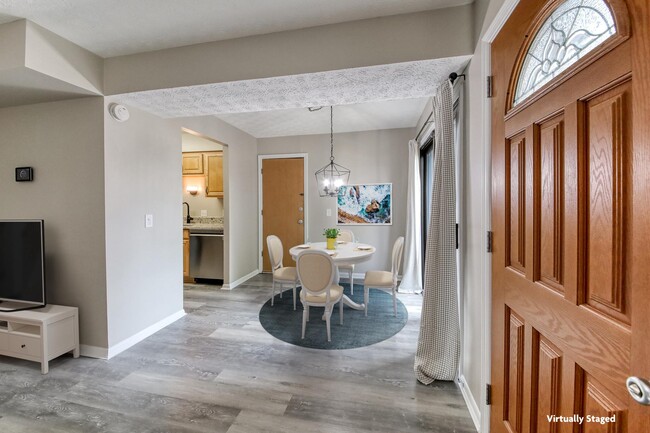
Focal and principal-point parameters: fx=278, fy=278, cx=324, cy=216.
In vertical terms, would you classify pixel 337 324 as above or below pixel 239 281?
below

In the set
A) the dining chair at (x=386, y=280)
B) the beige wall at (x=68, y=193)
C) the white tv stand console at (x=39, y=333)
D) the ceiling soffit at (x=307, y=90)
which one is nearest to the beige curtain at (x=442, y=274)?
the ceiling soffit at (x=307, y=90)

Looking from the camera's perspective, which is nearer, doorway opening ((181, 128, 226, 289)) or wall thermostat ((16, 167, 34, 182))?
wall thermostat ((16, 167, 34, 182))

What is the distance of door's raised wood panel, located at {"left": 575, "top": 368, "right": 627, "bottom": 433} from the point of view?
0.69 meters

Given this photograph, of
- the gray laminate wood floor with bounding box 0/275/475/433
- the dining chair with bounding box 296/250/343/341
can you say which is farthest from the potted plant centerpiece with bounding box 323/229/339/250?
the gray laminate wood floor with bounding box 0/275/475/433

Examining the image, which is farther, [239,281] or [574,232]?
[239,281]

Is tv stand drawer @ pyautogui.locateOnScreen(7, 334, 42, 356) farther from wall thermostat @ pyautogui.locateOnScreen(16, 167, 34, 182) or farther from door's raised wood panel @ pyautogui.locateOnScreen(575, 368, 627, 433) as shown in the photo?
door's raised wood panel @ pyautogui.locateOnScreen(575, 368, 627, 433)

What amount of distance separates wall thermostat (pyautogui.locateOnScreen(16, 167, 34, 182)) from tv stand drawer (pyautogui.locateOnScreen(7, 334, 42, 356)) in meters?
1.34

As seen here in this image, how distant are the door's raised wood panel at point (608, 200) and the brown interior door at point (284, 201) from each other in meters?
4.50

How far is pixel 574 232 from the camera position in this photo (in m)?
0.85

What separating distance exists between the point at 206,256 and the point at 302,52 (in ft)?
12.1

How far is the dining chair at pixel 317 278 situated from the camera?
2.58 m

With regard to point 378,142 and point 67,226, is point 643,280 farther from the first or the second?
point 378,142

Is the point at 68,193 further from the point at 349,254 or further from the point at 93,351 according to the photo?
the point at 349,254

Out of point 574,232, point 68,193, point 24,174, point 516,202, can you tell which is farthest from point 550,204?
point 24,174
